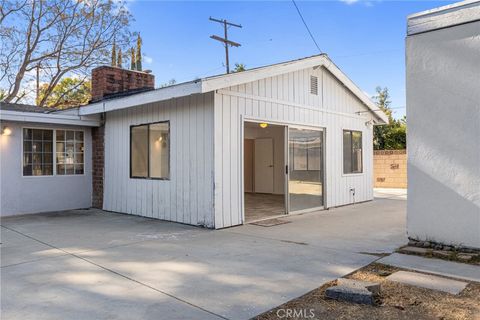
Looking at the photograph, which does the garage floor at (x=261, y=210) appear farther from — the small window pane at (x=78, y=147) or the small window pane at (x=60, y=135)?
the small window pane at (x=60, y=135)

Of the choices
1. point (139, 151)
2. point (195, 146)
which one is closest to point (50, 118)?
point (139, 151)

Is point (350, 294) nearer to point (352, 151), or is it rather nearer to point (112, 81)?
point (352, 151)

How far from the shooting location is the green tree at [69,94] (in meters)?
22.2

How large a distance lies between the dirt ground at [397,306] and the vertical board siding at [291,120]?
3569mm

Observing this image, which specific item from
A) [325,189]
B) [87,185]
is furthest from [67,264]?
[325,189]

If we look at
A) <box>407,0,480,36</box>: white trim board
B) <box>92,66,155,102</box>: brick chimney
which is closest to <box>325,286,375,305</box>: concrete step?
<box>407,0,480,36</box>: white trim board

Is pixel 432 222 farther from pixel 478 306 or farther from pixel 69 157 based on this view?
pixel 69 157

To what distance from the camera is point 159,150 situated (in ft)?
25.8

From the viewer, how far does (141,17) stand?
66.8ft

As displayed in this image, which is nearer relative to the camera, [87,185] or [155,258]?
[155,258]

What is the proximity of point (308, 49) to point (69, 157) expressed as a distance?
→ 30.0ft

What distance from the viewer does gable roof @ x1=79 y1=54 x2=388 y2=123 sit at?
20.6ft

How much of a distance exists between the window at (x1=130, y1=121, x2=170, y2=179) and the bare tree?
14230 mm

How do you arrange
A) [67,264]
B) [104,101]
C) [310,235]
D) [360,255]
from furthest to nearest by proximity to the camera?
1. [104,101]
2. [310,235]
3. [360,255]
4. [67,264]
